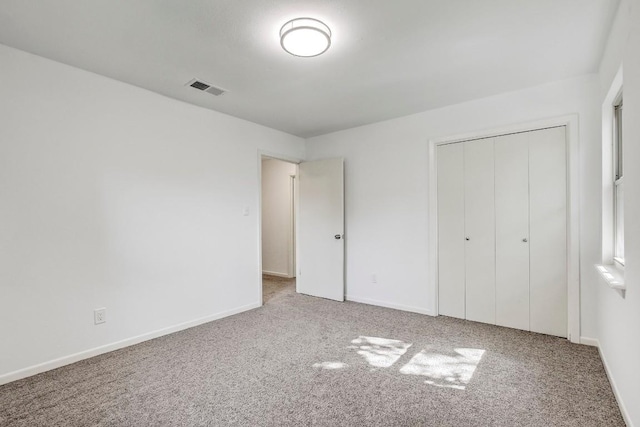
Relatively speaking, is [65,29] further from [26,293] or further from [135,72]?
[26,293]

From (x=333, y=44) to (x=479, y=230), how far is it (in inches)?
95.6

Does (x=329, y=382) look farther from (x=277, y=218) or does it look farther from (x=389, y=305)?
(x=277, y=218)

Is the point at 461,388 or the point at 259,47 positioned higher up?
the point at 259,47

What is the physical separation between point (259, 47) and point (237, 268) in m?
2.51

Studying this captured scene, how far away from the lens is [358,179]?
4242 millimetres

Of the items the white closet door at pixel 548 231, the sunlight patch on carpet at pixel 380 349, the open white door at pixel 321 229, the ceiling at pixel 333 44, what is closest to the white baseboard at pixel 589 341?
the white closet door at pixel 548 231

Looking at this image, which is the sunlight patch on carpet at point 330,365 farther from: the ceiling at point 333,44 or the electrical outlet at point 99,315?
the ceiling at point 333,44

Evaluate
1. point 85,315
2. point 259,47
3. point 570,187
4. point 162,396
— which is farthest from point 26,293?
point 570,187

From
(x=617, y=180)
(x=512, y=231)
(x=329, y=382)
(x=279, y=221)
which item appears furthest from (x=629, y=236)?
(x=279, y=221)

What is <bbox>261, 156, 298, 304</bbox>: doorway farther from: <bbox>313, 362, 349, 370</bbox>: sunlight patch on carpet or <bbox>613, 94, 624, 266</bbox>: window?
<bbox>613, 94, 624, 266</bbox>: window

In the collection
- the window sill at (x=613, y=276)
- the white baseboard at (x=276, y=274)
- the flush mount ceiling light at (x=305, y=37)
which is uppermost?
the flush mount ceiling light at (x=305, y=37)

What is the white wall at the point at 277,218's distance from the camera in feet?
19.4

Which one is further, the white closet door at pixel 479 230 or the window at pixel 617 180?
the white closet door at pixel 479 230

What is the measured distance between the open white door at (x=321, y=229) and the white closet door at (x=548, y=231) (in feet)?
7.19
